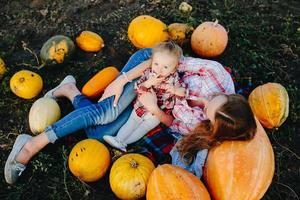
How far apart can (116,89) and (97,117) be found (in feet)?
1.07

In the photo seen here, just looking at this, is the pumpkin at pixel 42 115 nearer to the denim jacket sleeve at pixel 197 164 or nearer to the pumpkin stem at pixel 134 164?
the pumpkin stem at pixel 134 164

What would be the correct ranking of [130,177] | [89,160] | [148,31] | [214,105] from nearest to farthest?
[214,105] < [130,177] < [89,160] < [148,31]

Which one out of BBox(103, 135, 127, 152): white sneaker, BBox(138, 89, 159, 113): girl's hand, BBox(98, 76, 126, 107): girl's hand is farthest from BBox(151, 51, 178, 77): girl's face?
BBox(103, 135, 127, 152): white sneaker

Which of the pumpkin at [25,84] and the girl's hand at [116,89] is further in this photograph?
the pumpkin at [25,84]

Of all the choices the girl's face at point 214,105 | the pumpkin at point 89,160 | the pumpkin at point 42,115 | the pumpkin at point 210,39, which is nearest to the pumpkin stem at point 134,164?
the pumpkin at point 89,160

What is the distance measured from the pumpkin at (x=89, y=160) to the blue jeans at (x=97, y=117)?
32 centimetres

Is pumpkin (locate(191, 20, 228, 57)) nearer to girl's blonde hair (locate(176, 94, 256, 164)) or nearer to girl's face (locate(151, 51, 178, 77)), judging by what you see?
girl's face (locate(151, 51, 178, 77))

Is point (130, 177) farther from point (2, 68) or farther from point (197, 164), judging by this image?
point (2, 68)

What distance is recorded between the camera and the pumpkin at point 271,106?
4.04 m

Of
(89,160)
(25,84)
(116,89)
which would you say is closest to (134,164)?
(89,160)

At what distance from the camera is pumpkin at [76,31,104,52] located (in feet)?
16.6

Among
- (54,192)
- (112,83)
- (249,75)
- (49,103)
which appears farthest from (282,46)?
(54,192)

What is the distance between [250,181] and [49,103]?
6.90 ft

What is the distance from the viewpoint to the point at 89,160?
366 cm
